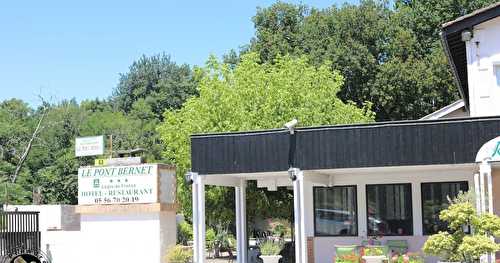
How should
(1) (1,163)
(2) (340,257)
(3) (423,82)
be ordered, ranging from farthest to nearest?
(1) (1,163), (3) (423,82), (2) (340,257)

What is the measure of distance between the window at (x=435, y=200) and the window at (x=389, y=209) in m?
0.44

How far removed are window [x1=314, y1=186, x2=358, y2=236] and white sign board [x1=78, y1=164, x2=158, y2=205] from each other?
5.04 meters

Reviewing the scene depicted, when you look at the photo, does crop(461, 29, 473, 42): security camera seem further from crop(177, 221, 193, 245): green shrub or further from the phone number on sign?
crop(177, 221, 193, 245): green shrub

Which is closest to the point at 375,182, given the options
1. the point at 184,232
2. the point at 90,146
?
the point at 90,146

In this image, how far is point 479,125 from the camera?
18.2m

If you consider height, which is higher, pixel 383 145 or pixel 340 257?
pixel 383 145

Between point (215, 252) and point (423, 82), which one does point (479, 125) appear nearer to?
point (215, 252)

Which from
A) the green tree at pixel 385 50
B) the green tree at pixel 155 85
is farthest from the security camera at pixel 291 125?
the green tree at pixel 155 85

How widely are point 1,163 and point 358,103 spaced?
88.8 feet

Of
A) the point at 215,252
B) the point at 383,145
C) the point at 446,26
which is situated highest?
the point at 446,26

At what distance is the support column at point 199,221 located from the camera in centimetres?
2045

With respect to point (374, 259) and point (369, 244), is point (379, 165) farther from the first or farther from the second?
point (369, 244)

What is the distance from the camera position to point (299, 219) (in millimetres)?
19266

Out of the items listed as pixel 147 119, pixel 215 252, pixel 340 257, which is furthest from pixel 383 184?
pixel 147 119
